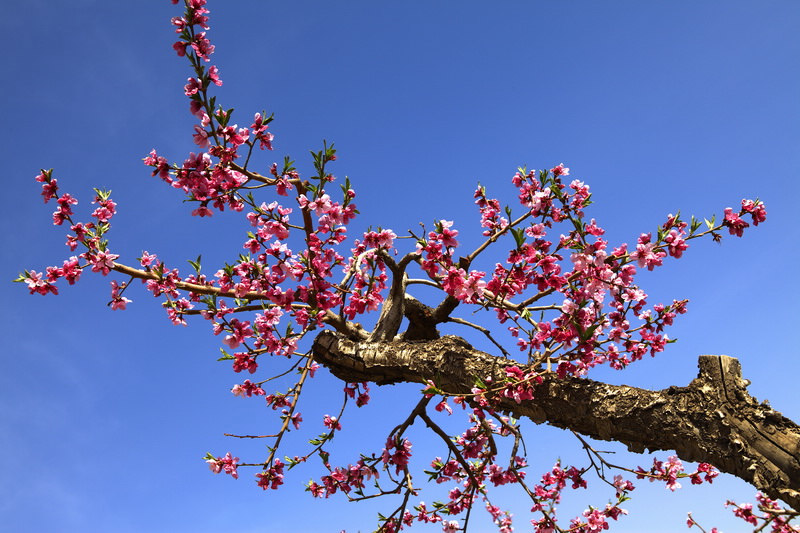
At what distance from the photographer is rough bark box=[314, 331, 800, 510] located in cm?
340

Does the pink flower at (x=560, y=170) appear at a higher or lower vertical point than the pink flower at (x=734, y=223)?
higher

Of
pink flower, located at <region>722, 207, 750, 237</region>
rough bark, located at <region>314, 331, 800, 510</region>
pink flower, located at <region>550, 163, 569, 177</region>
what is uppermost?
pink flower, located at <region>550, 163, 569, 177</region>

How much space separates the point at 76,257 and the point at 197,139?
65.5 inches

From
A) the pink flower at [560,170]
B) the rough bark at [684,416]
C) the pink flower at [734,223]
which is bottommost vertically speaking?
the rough bark at [684,416]

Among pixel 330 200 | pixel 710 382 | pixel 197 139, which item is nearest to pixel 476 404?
pixel 710 382

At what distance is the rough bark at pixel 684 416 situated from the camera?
134 inches

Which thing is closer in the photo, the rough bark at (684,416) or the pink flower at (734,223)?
the rough bark at (684,416)

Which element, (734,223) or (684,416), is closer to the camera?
(684,416)

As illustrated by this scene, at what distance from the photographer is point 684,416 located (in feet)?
12.0

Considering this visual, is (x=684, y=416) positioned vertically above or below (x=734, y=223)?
below

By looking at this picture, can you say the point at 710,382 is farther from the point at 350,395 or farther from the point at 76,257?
the point at 76,257

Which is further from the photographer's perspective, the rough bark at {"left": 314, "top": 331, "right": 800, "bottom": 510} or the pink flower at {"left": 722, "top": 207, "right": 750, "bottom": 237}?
the pink flower at {"left": 722, "top": 207, "right": 750, "bottom": 237}

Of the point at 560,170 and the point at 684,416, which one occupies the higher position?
the point at 560,170

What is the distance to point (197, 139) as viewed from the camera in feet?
14.5
